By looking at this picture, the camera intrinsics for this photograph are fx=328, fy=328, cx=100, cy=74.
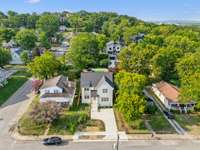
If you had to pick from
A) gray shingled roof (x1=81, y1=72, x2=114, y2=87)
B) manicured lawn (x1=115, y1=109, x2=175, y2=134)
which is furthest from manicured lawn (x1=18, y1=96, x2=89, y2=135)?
gray shingled roof (x1=81, y1=72, x2=114, y2=87)

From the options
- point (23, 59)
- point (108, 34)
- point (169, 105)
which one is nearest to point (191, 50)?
point (169, 105)

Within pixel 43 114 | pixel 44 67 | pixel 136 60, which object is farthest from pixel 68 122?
pixel 136 60

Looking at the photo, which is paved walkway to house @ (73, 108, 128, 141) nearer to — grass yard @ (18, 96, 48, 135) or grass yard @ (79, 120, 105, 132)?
grass yard @ (79, 120, 105, 132)

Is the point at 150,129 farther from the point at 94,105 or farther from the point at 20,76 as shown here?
the point at 20,76

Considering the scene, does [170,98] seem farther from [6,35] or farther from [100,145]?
[6,35]

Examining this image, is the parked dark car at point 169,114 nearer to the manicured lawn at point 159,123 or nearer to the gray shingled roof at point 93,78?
the manicured lawn at point 159,123

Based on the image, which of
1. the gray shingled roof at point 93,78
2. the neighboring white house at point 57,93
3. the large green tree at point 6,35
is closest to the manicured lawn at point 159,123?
the gray shingled roof at point 93,78
